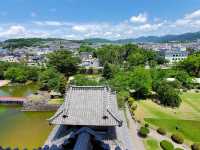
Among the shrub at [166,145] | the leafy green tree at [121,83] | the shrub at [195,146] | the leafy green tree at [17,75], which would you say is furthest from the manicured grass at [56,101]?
the shrub at [195,146]

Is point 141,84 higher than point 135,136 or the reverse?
higher

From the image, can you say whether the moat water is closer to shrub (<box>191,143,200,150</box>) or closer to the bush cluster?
the bush cluster

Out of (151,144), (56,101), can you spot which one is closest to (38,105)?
(56,101)

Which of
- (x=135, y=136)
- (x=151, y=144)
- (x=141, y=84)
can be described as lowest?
(x=151, y=144)

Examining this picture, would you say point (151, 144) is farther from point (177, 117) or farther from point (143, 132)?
point (177, 117)

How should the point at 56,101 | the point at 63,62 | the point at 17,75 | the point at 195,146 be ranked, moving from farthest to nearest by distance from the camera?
the point at 63,62 → the point at 17,75 → the point at 56,101 → the point at 195,146
